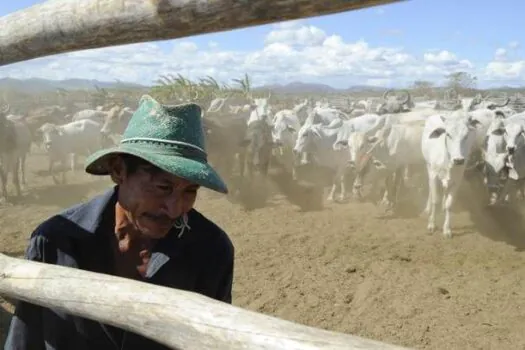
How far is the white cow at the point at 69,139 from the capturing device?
13.6m

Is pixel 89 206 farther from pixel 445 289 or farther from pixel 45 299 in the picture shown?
pixel 445 289

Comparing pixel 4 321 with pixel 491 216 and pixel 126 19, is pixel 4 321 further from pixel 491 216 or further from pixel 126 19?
pixel 491 216

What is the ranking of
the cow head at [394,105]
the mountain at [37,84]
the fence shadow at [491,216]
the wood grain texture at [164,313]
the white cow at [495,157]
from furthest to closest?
the mountain at [37,84]
the cow head at [394,105]
the white cow at [495,157]
the fence shadow at [491,216]
the wood grain texture at [164,313]

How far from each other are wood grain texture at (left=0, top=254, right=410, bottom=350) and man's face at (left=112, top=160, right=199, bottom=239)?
0.33 metres

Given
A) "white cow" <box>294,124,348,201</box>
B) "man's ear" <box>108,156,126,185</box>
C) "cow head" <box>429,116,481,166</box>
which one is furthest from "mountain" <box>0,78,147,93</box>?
"man's ear" <box>108,156,126,185</box>

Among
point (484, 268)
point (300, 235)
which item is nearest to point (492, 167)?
point (484, 268)

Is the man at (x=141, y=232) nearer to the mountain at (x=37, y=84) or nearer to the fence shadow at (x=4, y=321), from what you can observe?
the fence shadow at (x=4, y=321)

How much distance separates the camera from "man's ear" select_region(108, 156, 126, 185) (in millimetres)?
1972

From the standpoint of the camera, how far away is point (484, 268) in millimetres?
7730

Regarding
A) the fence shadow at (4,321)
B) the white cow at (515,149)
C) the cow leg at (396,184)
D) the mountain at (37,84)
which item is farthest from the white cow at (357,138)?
the mountain at (37,84)

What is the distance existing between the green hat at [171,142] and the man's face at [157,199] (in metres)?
0.08

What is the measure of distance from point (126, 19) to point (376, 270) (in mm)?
6553

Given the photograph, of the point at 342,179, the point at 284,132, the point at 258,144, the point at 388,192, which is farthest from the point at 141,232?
the point at 284,132

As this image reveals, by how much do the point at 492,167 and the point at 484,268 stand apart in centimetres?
351
